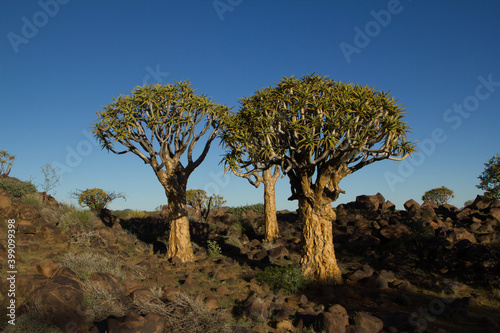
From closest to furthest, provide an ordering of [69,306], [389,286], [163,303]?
[69,306] → [163,303] → [389,286]

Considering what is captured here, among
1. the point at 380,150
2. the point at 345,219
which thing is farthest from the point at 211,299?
the point at 345,219

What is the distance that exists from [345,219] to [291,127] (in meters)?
9.52

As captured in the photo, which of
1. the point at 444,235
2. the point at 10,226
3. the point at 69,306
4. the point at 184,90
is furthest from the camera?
the point at 184,90

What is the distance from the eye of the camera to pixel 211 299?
25.5ft

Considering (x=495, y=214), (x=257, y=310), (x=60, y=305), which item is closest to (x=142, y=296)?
(x=60, y=305)

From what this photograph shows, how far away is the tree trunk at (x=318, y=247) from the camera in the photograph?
9602 millimetres

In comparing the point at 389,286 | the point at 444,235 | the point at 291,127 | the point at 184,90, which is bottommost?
the point at 389,286

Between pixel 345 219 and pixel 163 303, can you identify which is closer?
pixel 163 303

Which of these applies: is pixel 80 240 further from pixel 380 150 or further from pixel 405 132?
pixel 405 132

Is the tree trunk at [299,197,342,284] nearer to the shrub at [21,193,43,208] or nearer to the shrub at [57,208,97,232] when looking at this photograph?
the shrub at [57,208,97,232]

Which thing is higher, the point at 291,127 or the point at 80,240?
the point at 291,127

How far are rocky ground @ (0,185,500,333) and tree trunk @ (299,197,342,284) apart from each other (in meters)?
0.38

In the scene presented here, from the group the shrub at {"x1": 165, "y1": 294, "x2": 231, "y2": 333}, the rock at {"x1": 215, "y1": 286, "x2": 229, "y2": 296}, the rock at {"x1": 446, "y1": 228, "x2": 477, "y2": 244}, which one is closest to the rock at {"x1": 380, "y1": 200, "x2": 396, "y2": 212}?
the rock at {"x1": 446, "y1": 228, "x2": 477, "y2": 244}

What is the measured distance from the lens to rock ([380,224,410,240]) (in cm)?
1283
